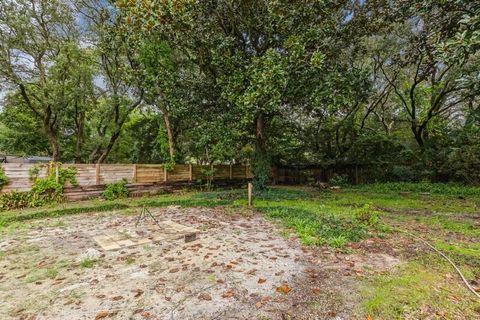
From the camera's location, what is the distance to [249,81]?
26.3 feet

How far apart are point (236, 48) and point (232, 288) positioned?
8.44 metres

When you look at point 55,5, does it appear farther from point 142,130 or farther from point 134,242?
point 134,242

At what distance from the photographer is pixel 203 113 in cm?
1041

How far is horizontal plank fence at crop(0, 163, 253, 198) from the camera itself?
27.2ft

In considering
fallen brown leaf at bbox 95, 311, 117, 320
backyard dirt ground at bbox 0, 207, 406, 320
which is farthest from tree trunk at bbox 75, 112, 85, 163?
fallen brown leaf at bbox 95, 311, 117, 320

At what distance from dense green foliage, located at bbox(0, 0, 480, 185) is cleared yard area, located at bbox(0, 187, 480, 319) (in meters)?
3.25

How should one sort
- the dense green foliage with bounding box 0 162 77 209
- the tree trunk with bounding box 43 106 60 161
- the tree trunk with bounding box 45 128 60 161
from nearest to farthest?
the dense green foliage with bounding box 0 162 77 209, the tree trunk with bounding box 43 106 60 161, the tree trunk with bounding box 45 128 60 161

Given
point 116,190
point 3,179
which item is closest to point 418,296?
point 116,190

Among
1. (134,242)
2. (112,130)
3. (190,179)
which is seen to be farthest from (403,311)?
(112,130)

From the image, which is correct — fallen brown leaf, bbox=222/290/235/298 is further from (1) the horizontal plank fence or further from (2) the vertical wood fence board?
(2) the vertical wood fence board

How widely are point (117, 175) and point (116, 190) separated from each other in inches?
24.7

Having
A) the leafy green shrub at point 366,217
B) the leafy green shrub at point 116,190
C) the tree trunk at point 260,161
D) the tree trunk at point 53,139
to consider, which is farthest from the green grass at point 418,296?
the tree trunk at point 53,139

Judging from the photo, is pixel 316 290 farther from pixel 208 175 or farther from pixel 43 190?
pixel 208 175

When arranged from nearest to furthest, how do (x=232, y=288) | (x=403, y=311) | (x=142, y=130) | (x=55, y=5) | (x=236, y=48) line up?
(x=403, y=311)
(x=232, y=288)
(x=236, y=48)
(x=55, y=5)
(x=142, y=130)
